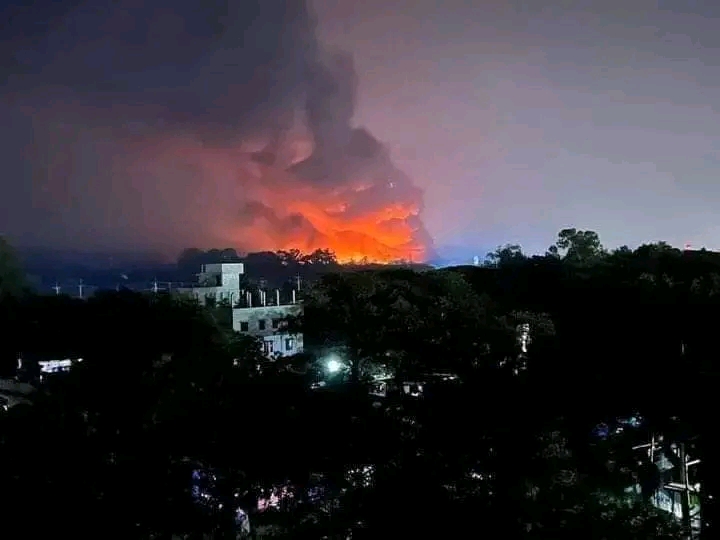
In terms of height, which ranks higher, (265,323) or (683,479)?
(265,323)

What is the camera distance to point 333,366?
12625mm

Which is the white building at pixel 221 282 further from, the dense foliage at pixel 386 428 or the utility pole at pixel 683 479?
the utility pole at pixel 683 479

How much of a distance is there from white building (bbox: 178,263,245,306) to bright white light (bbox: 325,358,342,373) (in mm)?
17072

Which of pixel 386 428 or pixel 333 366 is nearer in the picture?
pixel 386 428

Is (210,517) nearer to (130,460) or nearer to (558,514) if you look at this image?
(130,460)

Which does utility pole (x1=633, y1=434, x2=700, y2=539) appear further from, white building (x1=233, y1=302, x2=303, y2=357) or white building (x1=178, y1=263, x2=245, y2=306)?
white building (x1=178, y1=263, x2=245, y2=306)

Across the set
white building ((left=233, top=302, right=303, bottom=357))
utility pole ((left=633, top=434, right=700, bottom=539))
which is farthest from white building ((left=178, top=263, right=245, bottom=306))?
utility pole ((left=633, top=434, right=700, bottom=539))

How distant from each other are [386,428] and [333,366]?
3988mm

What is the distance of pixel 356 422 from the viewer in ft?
29.8

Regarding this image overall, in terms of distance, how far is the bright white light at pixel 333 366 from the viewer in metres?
12.4

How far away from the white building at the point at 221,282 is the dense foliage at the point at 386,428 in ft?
53.9

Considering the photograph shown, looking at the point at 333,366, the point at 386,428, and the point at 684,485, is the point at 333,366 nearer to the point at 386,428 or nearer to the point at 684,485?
the point at 386,428

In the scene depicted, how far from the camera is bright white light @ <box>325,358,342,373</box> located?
12.4 meters

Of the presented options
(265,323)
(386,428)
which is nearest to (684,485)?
(386,428)
